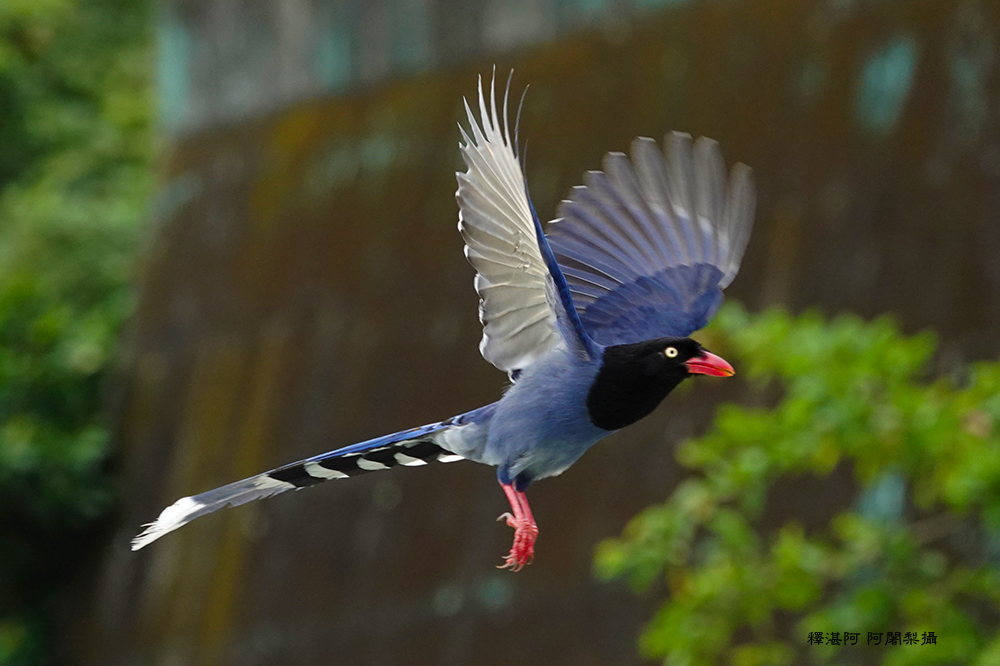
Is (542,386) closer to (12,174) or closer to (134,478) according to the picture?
(134,478)

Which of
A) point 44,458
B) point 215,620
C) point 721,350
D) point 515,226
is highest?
point 515,226

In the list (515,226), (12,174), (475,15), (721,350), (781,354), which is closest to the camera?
(515,226)

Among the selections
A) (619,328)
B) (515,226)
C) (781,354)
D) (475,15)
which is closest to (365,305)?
(475,15)

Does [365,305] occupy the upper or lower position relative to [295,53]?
lower

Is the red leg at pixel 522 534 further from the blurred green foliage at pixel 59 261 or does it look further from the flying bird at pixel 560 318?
the blurred green foliage at pixel 59 261

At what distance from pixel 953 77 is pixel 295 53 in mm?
4887

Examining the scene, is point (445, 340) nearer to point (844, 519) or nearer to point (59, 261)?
point (844, 519)

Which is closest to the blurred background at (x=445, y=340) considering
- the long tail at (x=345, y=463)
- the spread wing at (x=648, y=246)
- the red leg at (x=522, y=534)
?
the spread wing at (x=648, y=246)

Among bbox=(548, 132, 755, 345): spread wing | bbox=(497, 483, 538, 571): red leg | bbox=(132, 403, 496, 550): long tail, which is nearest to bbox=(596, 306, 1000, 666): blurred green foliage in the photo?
bbox=(548, 132, 755, 345): spread wing

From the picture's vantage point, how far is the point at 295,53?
10484 mm

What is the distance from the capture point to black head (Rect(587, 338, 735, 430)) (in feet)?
9.77

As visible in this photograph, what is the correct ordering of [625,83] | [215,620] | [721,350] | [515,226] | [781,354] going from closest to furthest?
[515,226]
[781,354]
[721,350]
[625,83]
[215,620]

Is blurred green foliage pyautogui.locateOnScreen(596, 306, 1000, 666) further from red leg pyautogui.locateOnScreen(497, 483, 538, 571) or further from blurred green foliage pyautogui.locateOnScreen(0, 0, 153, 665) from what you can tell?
blurred green foliage pyautogui.locateOnScreen(0, 0, 153, 665)

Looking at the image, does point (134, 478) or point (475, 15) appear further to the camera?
point (134, 478)
